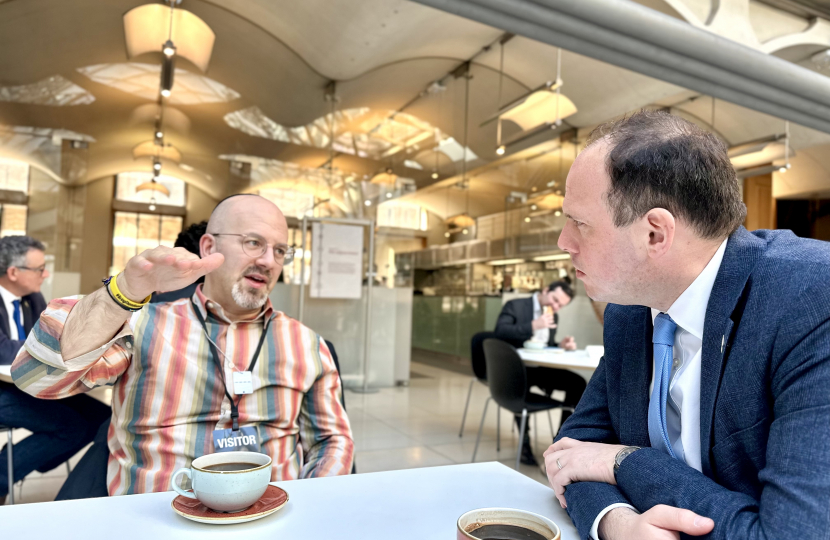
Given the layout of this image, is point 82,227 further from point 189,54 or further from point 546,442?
point 546,442

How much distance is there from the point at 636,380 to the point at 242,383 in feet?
3.07

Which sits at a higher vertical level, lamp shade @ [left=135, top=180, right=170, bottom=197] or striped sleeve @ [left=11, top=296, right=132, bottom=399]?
lamp shade @ [left=135, top=180, right=170, bottom=197]

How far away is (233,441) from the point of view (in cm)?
144

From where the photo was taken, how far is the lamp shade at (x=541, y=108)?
6.29 meters

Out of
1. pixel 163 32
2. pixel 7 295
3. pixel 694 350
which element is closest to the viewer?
pixel 694 350

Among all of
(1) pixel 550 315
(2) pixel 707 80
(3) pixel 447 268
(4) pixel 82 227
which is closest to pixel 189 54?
(4) pixel 82 227

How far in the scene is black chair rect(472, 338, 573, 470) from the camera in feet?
12.2

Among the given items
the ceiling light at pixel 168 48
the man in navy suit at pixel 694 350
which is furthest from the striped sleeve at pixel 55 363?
the ceiling light at pixel 168 48

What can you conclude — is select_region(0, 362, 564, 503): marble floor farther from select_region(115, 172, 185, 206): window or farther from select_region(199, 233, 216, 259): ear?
select_region(115, 172, 185, 206): window

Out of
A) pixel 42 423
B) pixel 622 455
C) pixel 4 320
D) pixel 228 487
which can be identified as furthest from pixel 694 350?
pixel 4 320

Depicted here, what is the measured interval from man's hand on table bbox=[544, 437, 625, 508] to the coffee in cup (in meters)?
0.23

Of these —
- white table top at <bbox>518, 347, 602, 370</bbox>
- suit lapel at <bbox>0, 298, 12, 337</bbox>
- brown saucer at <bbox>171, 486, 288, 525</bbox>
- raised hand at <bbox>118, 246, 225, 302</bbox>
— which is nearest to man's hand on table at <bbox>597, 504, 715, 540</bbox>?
brown saucer at <bbox>171, 486, 288, 525</bbox>

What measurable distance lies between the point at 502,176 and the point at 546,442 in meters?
4.89

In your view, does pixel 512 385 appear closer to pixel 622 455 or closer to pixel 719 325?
pixel 622 455
